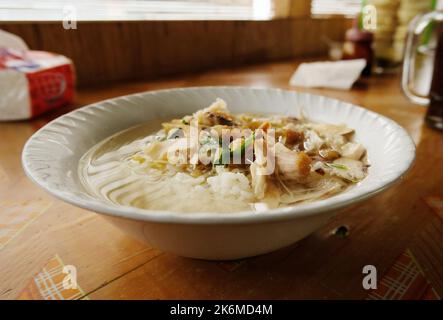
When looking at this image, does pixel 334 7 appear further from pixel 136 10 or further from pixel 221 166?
pixel 221 166

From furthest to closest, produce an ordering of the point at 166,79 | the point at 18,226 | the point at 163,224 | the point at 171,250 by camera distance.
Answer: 1. the point at 166,79
2. the point at 18,226
3. the point at 171,250
4. the point at 163,224

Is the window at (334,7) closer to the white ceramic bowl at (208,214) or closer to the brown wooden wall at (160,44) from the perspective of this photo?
the brown wooden wall at (160,44)

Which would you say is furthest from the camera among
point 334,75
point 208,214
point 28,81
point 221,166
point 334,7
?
point 334,7

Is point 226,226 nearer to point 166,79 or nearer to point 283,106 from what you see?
point 283,106

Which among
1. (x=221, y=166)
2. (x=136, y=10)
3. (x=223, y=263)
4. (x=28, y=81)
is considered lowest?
(x=223, y=263)

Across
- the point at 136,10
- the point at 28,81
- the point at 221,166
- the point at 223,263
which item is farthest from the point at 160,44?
the point at 223,263

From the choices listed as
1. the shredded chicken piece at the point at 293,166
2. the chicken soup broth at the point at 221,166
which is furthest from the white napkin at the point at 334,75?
the shredded chicken piece at the point at 293,166
